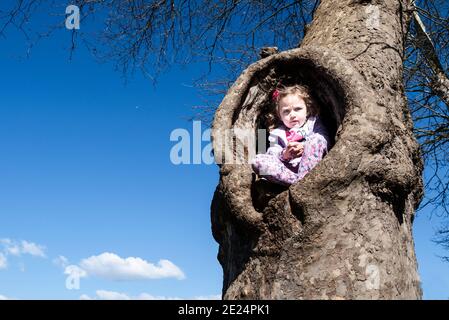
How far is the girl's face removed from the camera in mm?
2967

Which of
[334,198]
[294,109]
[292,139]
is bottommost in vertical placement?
[334,198]

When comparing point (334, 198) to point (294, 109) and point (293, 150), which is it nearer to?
point (293, 150)

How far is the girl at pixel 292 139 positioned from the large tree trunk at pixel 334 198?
84 millimetres

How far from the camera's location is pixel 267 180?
2664mm

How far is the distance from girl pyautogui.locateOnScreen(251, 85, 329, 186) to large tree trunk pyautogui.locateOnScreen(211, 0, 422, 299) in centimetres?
8

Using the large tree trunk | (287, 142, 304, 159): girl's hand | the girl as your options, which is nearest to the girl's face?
the girl

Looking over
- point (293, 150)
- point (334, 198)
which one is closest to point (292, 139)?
point (293, 150)

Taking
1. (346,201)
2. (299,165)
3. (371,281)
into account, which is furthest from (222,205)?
(371,281)

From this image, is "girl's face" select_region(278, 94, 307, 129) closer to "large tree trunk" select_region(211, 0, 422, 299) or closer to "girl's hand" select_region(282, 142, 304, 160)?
"large tree trunk" select_region(211, 0, 422, 299)

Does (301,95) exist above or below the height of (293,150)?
above

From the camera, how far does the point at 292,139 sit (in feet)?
9.59

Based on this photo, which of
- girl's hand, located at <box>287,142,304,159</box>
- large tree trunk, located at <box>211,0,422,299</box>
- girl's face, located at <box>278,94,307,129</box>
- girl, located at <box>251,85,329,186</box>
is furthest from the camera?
girl's face, located at <box>278,94,307,129</box>

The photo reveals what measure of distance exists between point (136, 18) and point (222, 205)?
3629 mm

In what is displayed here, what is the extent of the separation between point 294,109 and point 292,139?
190 mm
